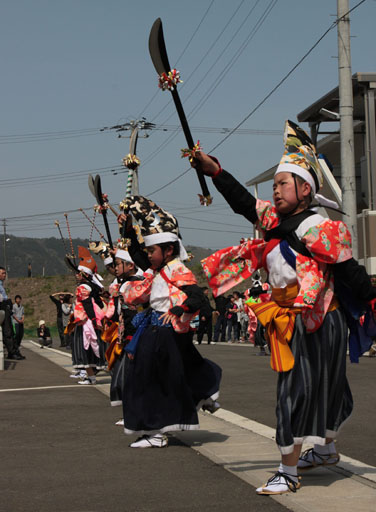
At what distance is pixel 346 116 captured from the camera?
20.0 meters

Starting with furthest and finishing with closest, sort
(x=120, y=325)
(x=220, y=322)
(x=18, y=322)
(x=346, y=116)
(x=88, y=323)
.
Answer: (x=220, y=322) → (x=18, y=322) → (x=346, y=116) → (x=88, y=323) → (x=120, y=325)

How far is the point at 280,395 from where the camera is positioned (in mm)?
5328

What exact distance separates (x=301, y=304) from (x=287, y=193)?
78 cm

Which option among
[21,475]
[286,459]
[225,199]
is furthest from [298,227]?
[21,475]

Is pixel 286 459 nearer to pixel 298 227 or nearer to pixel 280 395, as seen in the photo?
pixel 280 395

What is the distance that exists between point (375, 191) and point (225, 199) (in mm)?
20078

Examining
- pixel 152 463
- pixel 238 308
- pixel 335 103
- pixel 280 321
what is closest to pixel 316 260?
pixel 280 321

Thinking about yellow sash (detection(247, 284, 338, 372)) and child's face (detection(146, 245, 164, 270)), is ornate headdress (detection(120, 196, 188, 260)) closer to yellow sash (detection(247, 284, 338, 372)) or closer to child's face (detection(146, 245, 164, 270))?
child's face (detection(146, 245, 164, 270))

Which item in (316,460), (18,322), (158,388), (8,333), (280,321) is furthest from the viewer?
(18,322)

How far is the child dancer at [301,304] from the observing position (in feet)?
17.2

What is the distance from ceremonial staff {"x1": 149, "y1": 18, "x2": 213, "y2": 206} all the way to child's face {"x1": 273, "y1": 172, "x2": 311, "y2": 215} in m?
0.44

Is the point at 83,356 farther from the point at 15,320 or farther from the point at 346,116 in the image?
the point at 15,320

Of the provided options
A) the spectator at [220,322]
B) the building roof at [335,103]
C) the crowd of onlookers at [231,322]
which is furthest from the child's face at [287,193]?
the spectator at [220,322]

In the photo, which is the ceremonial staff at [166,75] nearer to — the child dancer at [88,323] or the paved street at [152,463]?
the paved street at [152,463]
